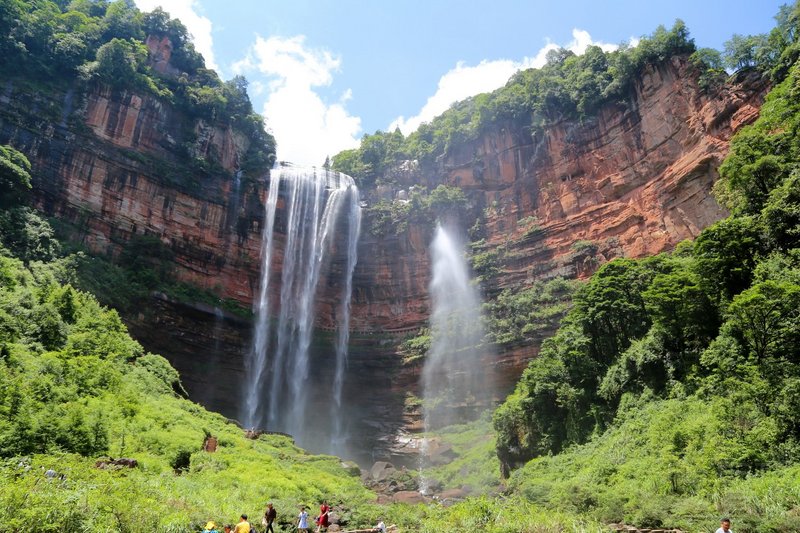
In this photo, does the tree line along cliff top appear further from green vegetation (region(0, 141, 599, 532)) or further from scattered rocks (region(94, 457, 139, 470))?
scattered rocks (region(94, 457, 139, 470))

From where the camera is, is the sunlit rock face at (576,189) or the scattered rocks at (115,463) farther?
the sunlit rock face at (576,189)

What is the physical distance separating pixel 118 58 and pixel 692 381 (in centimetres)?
3914

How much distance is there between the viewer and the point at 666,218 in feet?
98.4

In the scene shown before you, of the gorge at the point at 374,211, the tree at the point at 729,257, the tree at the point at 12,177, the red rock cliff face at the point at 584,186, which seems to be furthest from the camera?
the gorge at the point at 374,211

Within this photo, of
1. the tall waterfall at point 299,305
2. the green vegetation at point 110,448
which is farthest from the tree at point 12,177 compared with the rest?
the tall waterfall at point 299,305

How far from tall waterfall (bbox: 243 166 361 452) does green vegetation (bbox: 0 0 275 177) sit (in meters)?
4.65

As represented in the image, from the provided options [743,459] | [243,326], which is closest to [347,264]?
[243,326]

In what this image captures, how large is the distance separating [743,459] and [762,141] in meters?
13.5

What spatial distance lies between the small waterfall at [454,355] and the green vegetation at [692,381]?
7.92 meters

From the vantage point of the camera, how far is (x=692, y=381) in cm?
1683

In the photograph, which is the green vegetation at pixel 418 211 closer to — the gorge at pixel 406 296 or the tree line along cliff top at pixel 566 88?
the gorge at pixel 406 296

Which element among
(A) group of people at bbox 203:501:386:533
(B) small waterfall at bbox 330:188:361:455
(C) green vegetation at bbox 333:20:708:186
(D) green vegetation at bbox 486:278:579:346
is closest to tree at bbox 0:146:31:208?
(B) small waterfall at bbox 330:188:361:455

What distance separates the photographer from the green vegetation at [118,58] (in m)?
33.3

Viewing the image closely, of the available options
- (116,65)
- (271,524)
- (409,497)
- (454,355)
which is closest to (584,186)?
(454,355)
